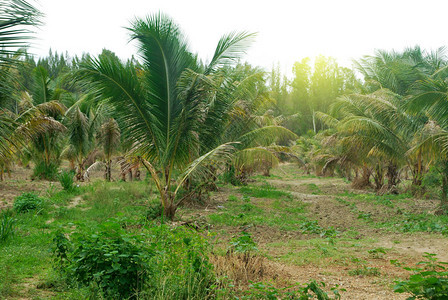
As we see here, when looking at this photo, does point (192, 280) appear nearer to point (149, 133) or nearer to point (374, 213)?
point (149, 133)

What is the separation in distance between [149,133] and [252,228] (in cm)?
338

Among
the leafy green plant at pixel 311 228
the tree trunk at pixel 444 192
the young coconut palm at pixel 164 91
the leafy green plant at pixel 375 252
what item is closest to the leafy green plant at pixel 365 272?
the leafy green plant at pixel 375 252

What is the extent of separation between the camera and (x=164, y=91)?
7.78 metres

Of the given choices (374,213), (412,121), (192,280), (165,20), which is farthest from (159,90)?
(412,121)

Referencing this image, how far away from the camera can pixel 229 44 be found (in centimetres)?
816

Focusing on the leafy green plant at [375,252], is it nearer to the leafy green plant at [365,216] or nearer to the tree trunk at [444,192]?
the leafy green plant at [365,216]

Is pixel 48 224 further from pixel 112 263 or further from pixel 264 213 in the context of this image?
pixel 264 213

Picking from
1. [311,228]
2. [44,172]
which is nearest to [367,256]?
[311,228]

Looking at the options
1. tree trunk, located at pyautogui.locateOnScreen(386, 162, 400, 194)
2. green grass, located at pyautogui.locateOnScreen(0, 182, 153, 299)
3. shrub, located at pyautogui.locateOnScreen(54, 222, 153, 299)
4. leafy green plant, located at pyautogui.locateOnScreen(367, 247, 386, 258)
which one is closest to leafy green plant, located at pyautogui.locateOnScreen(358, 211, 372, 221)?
leafy green plant, located at pyautogui.locateOnScreen(367, 247, 386, 258)

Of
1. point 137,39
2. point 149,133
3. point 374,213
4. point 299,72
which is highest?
point 299,72

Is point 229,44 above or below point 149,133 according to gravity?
above

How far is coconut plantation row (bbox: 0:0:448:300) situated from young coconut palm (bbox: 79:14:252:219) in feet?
0.10

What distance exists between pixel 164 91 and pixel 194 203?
14.5 ft

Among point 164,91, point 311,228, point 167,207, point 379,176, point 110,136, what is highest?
point 164,91
